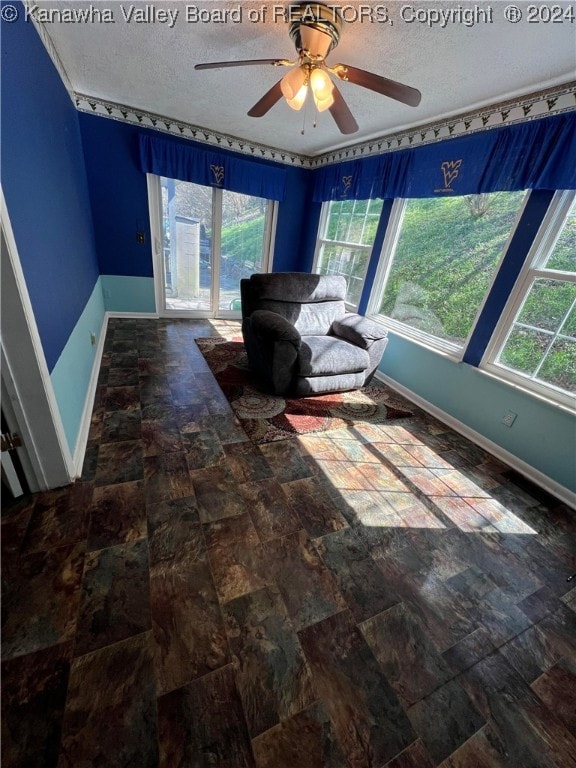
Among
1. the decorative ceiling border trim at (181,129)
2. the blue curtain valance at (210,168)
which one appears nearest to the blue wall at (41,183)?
the decorative ceiling border trim at (181,129)

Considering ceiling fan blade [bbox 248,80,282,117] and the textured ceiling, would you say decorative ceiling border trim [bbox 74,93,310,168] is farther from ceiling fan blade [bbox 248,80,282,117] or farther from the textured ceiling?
ceiling fan blade [bbox 248,80,282,117]

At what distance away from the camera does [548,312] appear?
2.10 meters

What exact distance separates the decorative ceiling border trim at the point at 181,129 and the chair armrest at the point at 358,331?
8.87ft

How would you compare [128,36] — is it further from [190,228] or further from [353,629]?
[353,629]

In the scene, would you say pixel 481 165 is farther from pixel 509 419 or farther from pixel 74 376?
pixel 74 376

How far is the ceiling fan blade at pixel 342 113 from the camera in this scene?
166 cm

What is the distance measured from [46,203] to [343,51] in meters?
2.01

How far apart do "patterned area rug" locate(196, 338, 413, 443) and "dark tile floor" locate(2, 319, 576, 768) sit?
1.06 ft

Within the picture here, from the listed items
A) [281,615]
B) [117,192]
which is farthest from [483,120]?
[117,192]

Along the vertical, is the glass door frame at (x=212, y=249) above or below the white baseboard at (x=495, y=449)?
above

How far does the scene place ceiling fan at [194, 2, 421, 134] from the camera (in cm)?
142

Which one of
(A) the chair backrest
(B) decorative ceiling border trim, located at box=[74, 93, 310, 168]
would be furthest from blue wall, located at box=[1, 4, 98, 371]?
(A) the chair backrest

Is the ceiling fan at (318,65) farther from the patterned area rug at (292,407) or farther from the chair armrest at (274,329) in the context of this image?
the patterned area rug at (292,407)

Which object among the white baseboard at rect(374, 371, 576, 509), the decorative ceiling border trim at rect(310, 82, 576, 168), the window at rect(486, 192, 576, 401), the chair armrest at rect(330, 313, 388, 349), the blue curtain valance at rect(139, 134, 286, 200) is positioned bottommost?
the white baseboard at rect(374, 371, 576, 509)
